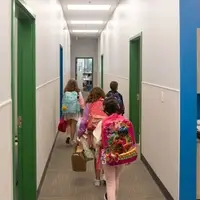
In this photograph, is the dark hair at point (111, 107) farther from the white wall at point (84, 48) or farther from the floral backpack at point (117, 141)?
the white wall at point (84, 48)

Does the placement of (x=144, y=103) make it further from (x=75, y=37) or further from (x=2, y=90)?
(x=75, y=37)

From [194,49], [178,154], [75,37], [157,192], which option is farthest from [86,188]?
[75,37]

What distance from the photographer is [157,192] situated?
14.9 feet

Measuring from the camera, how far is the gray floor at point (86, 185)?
4395 millimetres

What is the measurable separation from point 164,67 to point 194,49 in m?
0.76

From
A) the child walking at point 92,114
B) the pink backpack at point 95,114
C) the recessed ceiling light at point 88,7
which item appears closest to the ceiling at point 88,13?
the recessed ceiling light at point 88,7

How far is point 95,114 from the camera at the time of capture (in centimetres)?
453

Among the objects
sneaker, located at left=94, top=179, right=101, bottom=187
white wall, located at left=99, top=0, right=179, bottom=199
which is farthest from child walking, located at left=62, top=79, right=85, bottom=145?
sneaker, located at left=94, top=179, right=101, bottom=187

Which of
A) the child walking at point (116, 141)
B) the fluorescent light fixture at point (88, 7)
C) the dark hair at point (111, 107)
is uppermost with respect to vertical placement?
the fluorescent light fixture at point (88, 7)

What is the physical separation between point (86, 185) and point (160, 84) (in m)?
1.67

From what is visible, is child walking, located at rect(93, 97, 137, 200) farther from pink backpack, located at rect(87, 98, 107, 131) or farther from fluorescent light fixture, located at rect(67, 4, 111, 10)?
fluorescent light fixture, located at rect(67, 4, 111, 10)

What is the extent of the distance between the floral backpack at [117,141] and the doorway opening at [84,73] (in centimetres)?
1769

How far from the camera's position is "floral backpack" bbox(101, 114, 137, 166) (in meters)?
3.40

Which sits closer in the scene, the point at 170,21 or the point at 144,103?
the point at 170,21
